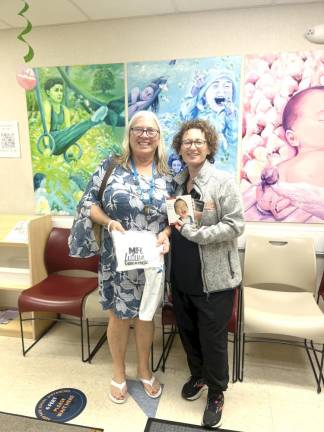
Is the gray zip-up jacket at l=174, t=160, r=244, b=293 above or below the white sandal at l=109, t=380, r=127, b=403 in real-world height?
above

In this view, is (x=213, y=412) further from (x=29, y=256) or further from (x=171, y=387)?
(x=29, y=256)

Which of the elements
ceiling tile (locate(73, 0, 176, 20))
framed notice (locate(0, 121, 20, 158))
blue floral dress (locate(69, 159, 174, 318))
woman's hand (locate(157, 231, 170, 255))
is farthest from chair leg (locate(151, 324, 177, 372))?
ceiling tile (locate(73, 0, 176, 20))

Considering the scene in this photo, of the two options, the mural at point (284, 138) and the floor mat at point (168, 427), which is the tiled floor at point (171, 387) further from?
the mural at point (284, 138)

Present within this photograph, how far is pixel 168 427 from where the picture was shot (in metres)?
1.74

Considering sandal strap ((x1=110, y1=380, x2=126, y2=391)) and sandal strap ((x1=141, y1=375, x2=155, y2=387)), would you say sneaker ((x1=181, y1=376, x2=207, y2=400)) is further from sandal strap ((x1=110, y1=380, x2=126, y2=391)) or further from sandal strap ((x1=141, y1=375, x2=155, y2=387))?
sandal strap ((x1=110, y1=380, x2=126, y2=391))

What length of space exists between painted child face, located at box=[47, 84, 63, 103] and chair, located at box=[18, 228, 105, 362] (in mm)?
1032

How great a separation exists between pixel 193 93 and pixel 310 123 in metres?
0.84

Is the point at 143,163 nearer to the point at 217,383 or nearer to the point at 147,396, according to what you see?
the point at 217,383

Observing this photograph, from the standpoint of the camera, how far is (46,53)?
2.50 metres

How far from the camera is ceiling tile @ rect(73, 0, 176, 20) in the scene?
2102 millimetres

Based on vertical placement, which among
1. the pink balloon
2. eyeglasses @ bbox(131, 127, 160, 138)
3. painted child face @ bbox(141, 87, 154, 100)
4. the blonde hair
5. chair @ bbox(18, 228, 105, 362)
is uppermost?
the pink balloon

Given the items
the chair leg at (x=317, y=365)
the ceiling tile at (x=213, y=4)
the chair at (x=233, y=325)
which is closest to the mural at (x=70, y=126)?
the ceiling tile at (x=213, y=4)

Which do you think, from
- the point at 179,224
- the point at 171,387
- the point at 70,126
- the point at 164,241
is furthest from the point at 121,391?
the point at 70,126

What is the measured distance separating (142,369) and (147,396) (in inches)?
6.2
